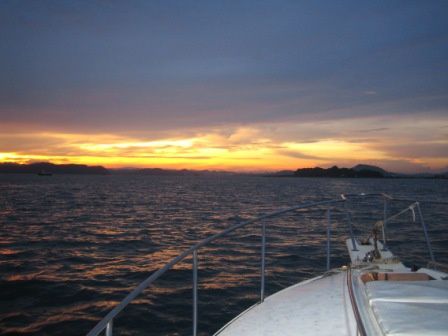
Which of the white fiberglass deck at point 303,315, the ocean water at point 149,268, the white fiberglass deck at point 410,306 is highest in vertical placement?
the white fiberglass deck at point 410,306

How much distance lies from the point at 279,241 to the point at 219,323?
27.0ft

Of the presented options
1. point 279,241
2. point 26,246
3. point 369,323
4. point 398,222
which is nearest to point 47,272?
point 26,246

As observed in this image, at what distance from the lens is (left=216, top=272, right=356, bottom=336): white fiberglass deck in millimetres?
2938

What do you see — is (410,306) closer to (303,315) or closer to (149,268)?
(303,315)

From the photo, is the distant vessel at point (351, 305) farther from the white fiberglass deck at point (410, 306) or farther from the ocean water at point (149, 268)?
the ocean water at point (149, 268)

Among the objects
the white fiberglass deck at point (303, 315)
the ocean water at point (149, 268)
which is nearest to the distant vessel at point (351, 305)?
the white fiberglass deck at point (303, 315)

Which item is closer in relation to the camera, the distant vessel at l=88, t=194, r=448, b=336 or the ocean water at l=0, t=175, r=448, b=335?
the distant vessel at l=88, t=194, r=448, b=336

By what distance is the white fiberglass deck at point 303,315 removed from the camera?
2.94m

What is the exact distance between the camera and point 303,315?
10.6 ft

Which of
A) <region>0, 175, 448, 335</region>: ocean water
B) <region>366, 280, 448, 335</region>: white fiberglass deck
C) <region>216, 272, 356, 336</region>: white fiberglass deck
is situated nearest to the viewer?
<region>366, 280, 448, 335</region>: white fiberglass deck

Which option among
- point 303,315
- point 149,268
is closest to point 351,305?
point 303,315

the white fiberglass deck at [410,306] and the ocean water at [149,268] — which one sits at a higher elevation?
the white fiberglass deck at [410,306]

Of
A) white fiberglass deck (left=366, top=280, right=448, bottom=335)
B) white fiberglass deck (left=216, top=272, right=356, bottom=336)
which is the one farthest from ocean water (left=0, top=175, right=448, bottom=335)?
white fiberglass deck (left=366, top=280, right=448, bottom=335)

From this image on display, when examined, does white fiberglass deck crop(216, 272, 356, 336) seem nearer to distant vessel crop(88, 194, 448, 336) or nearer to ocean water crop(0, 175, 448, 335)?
distant vessel crop(88, 194, 448, 336)
